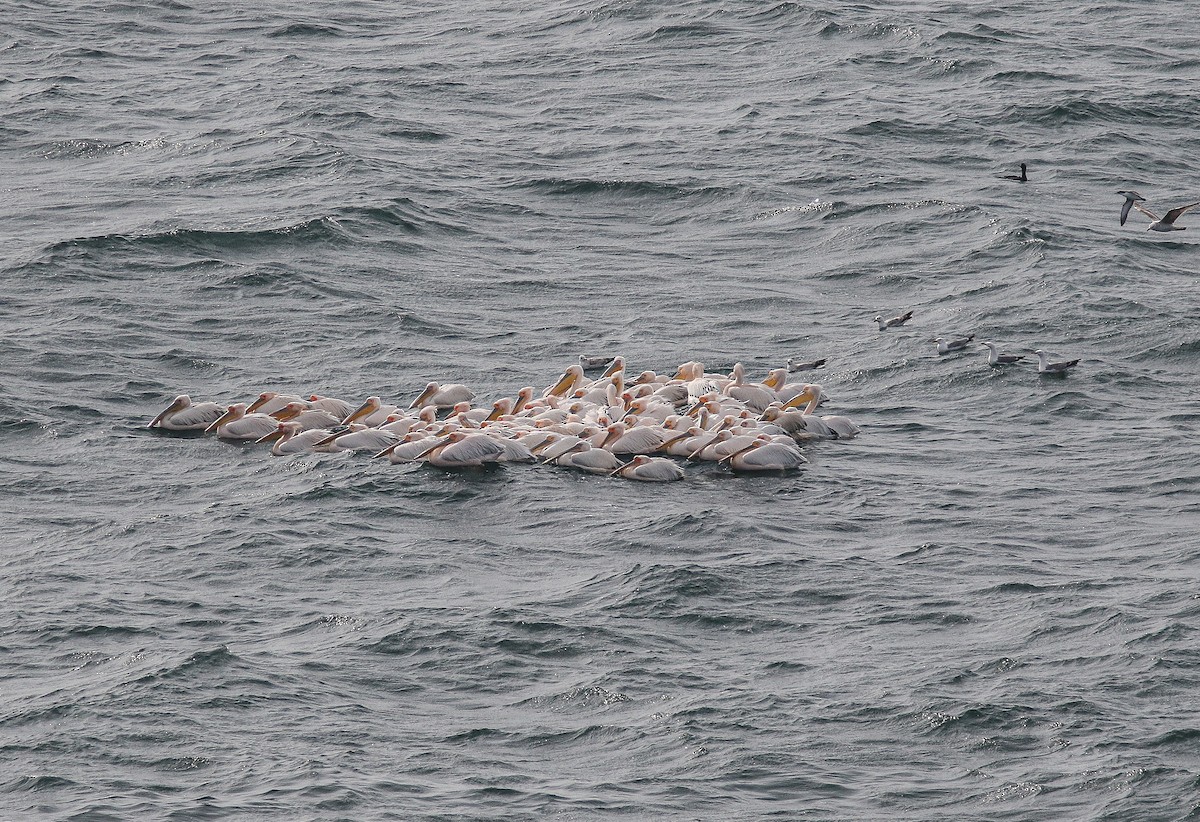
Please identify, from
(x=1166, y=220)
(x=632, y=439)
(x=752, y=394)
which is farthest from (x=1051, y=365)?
(x=632, y=439)

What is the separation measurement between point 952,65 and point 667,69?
20.2 ft

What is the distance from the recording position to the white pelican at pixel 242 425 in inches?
923

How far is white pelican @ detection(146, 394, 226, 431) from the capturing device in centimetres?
2372

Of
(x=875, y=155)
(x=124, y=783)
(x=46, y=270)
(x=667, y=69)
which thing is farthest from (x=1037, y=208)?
(x=124, y=783)

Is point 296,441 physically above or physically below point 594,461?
above

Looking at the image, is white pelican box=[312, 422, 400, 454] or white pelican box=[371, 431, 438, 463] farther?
white pelican box=[312, 422, 400, 454]

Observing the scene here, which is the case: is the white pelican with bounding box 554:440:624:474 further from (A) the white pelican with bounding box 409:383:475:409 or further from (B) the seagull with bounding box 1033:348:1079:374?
(B) the seagull with bounding box 1033:348:1079:374

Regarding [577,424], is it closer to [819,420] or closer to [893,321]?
[819,420]

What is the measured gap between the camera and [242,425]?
2347 centimetres

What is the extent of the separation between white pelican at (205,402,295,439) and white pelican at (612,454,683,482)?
425 centimetres

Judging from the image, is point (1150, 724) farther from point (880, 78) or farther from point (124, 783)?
point (880, 78)

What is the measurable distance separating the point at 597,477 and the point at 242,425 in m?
4.36

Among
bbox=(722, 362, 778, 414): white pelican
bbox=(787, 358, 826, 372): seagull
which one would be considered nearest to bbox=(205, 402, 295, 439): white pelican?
bbox=(722, 362, 778, 414): white pelican

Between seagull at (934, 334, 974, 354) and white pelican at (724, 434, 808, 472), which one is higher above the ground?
white pelican at (724, 434, 808, 472)
